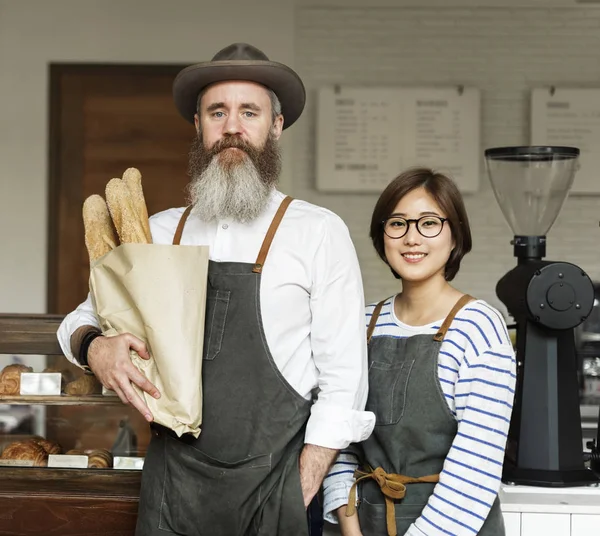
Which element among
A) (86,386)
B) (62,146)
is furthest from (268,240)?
(62,146)

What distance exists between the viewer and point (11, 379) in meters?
2.16

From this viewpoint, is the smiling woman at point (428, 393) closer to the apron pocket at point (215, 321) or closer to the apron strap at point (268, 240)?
the apron strap at point (268, 240)

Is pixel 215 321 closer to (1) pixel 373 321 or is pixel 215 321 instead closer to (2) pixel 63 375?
(1) pixel 373 321

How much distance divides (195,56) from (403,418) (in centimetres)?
350

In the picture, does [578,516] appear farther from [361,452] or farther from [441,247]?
[441,247]

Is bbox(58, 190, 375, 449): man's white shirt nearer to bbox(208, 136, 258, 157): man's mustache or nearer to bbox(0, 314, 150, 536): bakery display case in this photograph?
bbox(208, 136, 258, 157): man's mustache

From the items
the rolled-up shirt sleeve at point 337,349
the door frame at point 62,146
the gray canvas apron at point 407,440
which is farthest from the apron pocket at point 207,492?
the door frame at point 62,146

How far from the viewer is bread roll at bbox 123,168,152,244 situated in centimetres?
186

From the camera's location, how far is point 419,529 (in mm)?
1695

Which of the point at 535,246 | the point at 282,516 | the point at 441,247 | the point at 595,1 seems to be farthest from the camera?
the point at 595,1

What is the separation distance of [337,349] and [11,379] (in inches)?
36.9

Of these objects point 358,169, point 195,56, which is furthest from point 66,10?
point 358,169

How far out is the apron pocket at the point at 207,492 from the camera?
66.7 inches

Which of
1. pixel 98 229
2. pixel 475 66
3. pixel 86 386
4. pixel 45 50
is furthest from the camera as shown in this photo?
pixel 475 66
